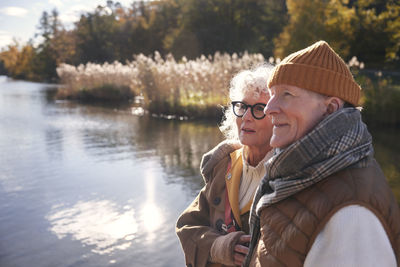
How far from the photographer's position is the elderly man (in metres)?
1.11

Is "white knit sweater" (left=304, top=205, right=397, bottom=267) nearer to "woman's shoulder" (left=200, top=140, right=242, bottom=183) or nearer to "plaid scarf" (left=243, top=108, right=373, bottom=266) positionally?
"plaid scarf" (left=243, top=108, right=373, bottom=266)

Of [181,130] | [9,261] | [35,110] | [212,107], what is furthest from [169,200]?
[35,110]

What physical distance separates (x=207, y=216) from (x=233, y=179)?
26cm

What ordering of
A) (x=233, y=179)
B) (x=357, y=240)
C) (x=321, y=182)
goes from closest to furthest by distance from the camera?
(x=357, y=240) → (x=321, y=182) → (x=233, y=179)

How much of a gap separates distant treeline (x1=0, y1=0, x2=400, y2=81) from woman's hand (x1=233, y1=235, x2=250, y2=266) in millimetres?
3389

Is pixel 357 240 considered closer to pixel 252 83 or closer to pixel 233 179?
pixel 233 179

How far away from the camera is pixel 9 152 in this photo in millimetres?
8633

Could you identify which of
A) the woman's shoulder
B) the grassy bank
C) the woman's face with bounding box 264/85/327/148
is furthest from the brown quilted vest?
the grassy bank

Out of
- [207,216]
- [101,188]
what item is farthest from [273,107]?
[101,188]

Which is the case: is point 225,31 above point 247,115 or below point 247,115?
above

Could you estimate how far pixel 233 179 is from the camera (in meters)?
1.94

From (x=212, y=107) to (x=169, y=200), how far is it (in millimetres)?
7484

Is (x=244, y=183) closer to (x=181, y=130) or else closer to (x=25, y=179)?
(x=25, y=179)

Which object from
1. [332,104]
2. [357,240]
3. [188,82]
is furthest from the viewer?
[188,82]
